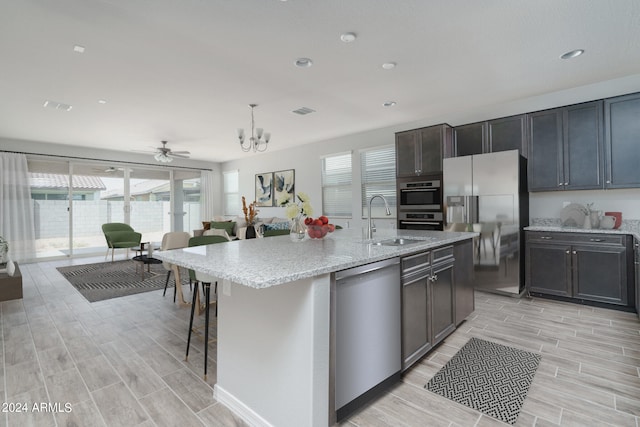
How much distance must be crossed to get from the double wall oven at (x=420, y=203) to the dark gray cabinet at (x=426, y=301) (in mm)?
1946

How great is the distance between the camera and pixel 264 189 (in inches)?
330

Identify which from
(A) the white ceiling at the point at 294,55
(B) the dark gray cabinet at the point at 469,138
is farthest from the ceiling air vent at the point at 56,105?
(B) the dark gray cabinet at the point at 469,138

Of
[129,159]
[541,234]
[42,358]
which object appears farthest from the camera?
[129,159]

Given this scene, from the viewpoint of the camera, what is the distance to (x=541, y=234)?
3.73 meters

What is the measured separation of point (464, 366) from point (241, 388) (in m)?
1.61

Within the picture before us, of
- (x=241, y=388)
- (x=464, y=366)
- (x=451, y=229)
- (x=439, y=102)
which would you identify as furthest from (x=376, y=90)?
(x=241, y=388)

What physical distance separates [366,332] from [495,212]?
9.88 feet

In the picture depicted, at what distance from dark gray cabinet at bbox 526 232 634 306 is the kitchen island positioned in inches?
117

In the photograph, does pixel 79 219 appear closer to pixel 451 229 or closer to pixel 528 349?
pixel 451 229

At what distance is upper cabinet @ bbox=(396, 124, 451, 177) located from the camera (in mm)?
4441

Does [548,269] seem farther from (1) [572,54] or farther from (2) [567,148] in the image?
(1) [572,54]

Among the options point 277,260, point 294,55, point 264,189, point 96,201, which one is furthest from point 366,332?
point 96,201

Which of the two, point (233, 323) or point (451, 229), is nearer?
point (233, 323)

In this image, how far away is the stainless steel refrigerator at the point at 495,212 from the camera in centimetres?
377
